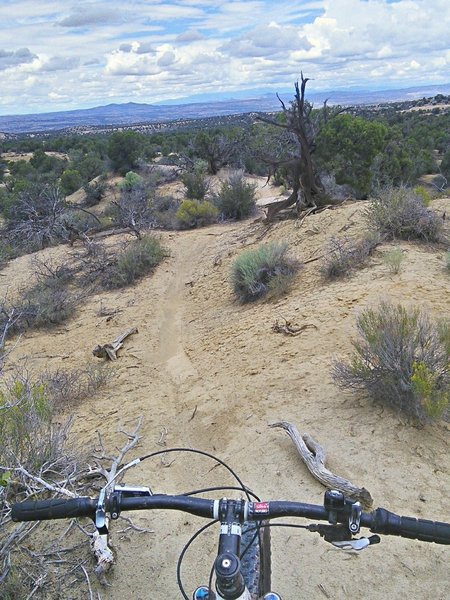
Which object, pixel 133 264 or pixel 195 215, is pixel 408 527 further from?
pixel 195 215

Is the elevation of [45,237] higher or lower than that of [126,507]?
lower

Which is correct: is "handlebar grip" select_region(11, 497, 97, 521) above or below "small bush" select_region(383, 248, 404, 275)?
above

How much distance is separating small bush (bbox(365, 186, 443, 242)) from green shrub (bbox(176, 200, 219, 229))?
26.8 feet

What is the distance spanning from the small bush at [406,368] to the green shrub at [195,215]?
40.7ft

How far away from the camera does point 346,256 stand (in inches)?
340

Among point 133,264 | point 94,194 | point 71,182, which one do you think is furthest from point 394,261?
point 71,182

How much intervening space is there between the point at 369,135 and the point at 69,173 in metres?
18.5

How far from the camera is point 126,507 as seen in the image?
193cm

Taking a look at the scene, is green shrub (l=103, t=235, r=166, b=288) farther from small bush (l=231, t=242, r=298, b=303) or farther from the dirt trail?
small bush (l=231, t=242, r=298, b=303)

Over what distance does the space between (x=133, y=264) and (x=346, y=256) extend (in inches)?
208

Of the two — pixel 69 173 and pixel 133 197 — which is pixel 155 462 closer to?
pixel 133 197

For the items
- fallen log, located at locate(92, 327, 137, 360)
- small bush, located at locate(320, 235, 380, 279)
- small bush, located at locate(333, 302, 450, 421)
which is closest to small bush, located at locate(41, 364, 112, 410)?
fallen log, located at locate(92, 327, 137, 360)

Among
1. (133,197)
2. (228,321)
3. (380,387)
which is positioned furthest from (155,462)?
(133,197)

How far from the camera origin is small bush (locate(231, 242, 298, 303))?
9008mm
